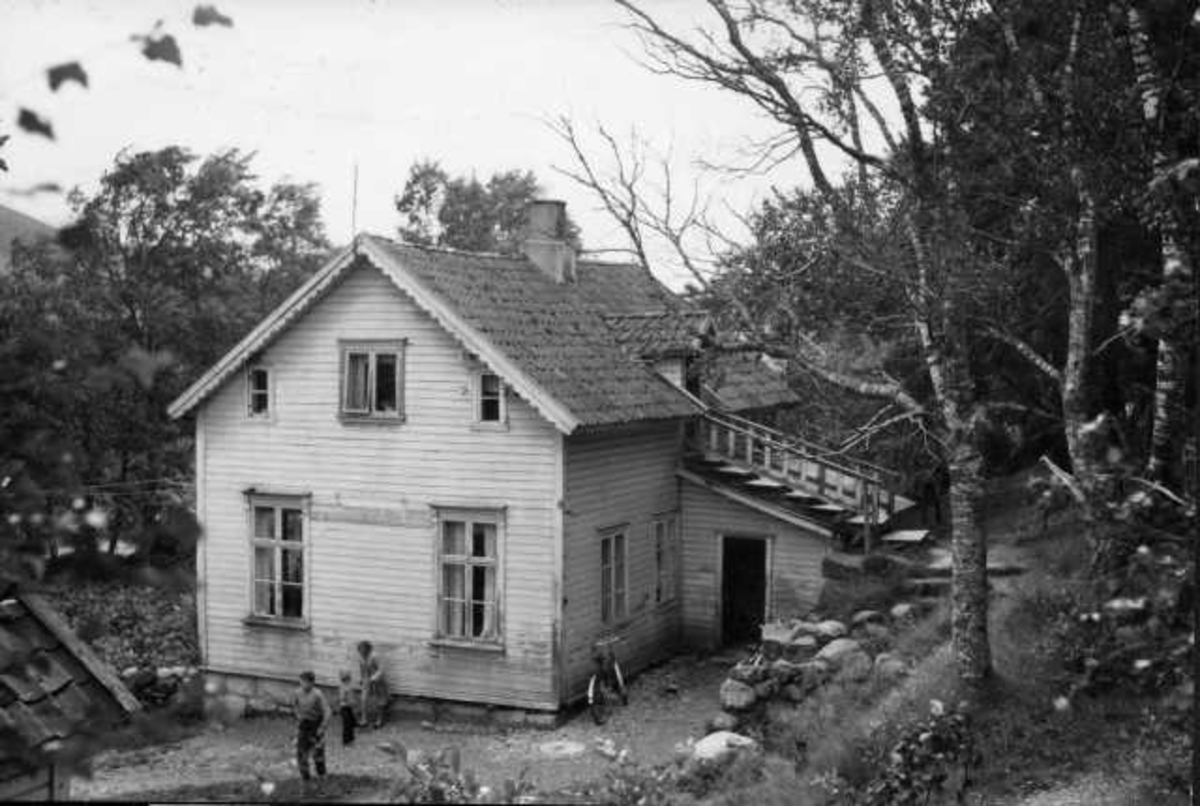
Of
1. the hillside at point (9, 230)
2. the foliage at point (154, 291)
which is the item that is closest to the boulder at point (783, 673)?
the foliage at point (154, 291)

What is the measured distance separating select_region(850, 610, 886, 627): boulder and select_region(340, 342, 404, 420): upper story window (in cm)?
729

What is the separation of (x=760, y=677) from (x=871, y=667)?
149 cm

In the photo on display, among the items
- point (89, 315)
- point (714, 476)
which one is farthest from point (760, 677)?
point (89, 315)

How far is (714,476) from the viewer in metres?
20.8

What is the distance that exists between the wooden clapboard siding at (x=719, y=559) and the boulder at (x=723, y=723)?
457 centimetres

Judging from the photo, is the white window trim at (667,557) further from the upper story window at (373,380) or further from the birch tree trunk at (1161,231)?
the birch tree trunk at (1161,231)

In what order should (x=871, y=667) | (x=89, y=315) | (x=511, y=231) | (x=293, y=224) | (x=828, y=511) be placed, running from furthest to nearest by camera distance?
(x=511, y=231)
(x=293, y=224)
(x=89, y=315)
(x=828, y=511)
(x=871, y=667)

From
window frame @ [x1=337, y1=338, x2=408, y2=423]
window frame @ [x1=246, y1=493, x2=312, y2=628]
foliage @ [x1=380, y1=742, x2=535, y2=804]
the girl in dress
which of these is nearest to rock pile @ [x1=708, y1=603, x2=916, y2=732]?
the girl in dress

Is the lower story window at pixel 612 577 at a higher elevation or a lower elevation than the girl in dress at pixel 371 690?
higher

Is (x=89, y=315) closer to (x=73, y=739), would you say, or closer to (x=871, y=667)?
(x=871, y=667)

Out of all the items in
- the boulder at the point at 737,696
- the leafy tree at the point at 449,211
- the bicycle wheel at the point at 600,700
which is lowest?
the bicycle wheel at the point at 600,700

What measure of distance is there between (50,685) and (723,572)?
54.3ft

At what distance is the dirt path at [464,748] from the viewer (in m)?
15.6

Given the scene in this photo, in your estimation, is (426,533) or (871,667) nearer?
(871,667)
